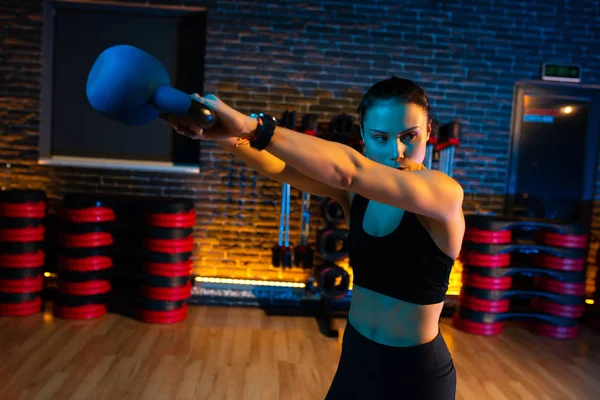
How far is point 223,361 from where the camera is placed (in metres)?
3.14

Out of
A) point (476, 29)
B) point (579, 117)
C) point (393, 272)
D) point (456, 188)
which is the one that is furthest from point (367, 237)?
point (579, 117)

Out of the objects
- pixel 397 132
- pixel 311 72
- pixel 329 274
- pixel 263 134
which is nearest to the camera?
pixel 263 134

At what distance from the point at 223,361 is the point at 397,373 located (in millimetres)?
2252

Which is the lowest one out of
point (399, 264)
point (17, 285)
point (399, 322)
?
point (17, 285)

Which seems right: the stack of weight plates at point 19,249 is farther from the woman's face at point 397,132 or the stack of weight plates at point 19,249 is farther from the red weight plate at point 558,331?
the red weight plate at point 558,331

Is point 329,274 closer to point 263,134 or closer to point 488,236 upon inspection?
point 488,236

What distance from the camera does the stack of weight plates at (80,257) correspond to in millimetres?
3738

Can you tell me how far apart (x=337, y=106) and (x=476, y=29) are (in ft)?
4.74

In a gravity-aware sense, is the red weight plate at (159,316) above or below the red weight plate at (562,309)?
below

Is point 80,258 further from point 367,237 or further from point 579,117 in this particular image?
point 579,117

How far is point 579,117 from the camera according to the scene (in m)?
4.61

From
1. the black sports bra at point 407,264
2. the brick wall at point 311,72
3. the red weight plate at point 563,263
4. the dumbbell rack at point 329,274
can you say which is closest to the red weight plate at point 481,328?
the red weight plate at point 563,263

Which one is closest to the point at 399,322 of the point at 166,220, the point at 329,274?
the point at 329,274

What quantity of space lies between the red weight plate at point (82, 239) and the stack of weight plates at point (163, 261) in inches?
12.9
